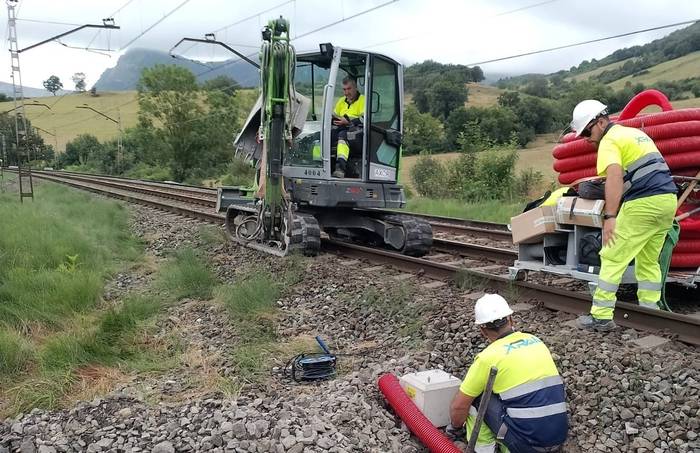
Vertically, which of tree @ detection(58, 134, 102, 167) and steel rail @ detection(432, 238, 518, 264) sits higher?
tree @ detection(58, 134, 102, 167)

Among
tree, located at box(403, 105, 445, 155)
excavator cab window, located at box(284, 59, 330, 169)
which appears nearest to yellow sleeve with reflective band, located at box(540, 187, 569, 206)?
excavator cab window, located at box(284, 59, 330, 169)

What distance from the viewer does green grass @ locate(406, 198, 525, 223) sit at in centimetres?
1488

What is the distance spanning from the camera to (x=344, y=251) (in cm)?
942

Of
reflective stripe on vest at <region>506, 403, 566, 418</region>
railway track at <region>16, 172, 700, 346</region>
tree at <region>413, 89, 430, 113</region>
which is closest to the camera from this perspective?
reflective stripe on vest at <region>506, 403, 566, 418</region>

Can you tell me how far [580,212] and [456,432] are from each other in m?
2.51

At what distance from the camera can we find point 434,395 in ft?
13.0

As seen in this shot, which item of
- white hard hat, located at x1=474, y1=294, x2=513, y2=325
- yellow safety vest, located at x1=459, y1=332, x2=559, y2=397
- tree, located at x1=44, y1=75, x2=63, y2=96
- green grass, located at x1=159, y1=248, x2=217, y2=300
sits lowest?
green grass, located at x1=159, y1=248, x2=217, y2=300

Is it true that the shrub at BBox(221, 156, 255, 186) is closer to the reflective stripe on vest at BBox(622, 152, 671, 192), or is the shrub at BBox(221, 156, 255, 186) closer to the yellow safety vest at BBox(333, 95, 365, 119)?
the yellow safety vest at BBox(333, 95, 365, 119)

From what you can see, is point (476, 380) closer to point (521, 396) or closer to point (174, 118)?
point (521, 396)

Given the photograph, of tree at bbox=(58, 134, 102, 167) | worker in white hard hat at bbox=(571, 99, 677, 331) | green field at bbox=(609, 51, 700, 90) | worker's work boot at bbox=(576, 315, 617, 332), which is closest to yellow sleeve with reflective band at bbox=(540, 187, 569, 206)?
worker in white hard hat at bbox=(571, 99, 677, 331)

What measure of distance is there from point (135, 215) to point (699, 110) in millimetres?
13684

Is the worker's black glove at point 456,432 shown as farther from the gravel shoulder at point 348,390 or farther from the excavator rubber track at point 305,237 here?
the excavator rubber track at point 305,237

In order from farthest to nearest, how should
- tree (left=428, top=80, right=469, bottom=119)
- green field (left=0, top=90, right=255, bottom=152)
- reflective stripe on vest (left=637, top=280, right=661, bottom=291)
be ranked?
green field (left=0, top=90, right=255, bottom=152) → tree (left=428, top=80, right=469, bottom=119) → reflective stripe on vest (left=637, top=280, right=661, bottom=291)

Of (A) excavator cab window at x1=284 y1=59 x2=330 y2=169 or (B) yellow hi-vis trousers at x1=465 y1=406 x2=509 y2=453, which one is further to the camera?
(A) excavator cab window at x1=284 y1=59 x2=330 y2=169
